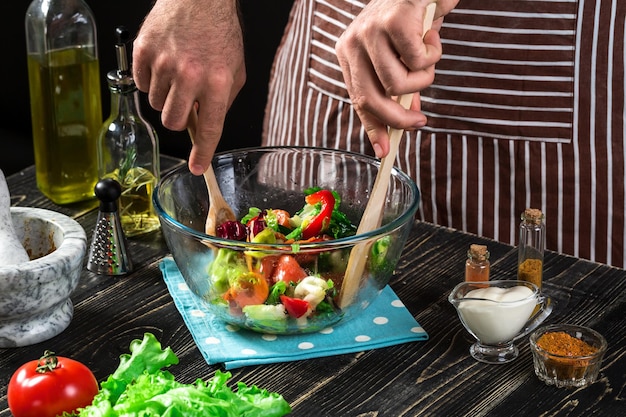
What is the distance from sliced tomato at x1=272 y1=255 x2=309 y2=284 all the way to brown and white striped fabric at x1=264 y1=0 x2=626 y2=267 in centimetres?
64

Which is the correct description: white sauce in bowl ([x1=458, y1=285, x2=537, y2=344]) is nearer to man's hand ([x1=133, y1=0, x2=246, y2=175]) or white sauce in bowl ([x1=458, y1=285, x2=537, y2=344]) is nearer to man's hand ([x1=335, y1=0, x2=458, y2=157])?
man's hand ([x1=335, y1=0, x2=458, y2=157])

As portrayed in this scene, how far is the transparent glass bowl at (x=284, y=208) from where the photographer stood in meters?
1.21

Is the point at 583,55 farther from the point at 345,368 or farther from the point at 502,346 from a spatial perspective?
the point at 345,368

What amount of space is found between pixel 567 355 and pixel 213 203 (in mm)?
544

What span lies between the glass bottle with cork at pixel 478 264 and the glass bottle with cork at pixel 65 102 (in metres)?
0.72

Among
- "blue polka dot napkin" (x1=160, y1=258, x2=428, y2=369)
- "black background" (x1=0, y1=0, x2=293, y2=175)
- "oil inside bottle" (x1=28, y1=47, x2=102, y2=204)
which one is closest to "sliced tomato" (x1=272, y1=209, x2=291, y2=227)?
"blue polka dot napkin" (x1=160, y1=258, x2=428, y2=369)

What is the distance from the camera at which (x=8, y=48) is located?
3.60 meters

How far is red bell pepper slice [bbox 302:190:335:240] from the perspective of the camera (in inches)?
52.7

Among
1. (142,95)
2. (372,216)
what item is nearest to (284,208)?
(372,216)

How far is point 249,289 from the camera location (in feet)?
3.99

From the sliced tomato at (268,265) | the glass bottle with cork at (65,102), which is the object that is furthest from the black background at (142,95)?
the sliced tomato at (268,265)

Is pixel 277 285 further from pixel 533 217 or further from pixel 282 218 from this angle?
pixel 533 217

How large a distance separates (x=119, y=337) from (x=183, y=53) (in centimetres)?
41

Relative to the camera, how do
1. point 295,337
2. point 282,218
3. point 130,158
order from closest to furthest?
point 295,337
point 282,218
point 130,158
